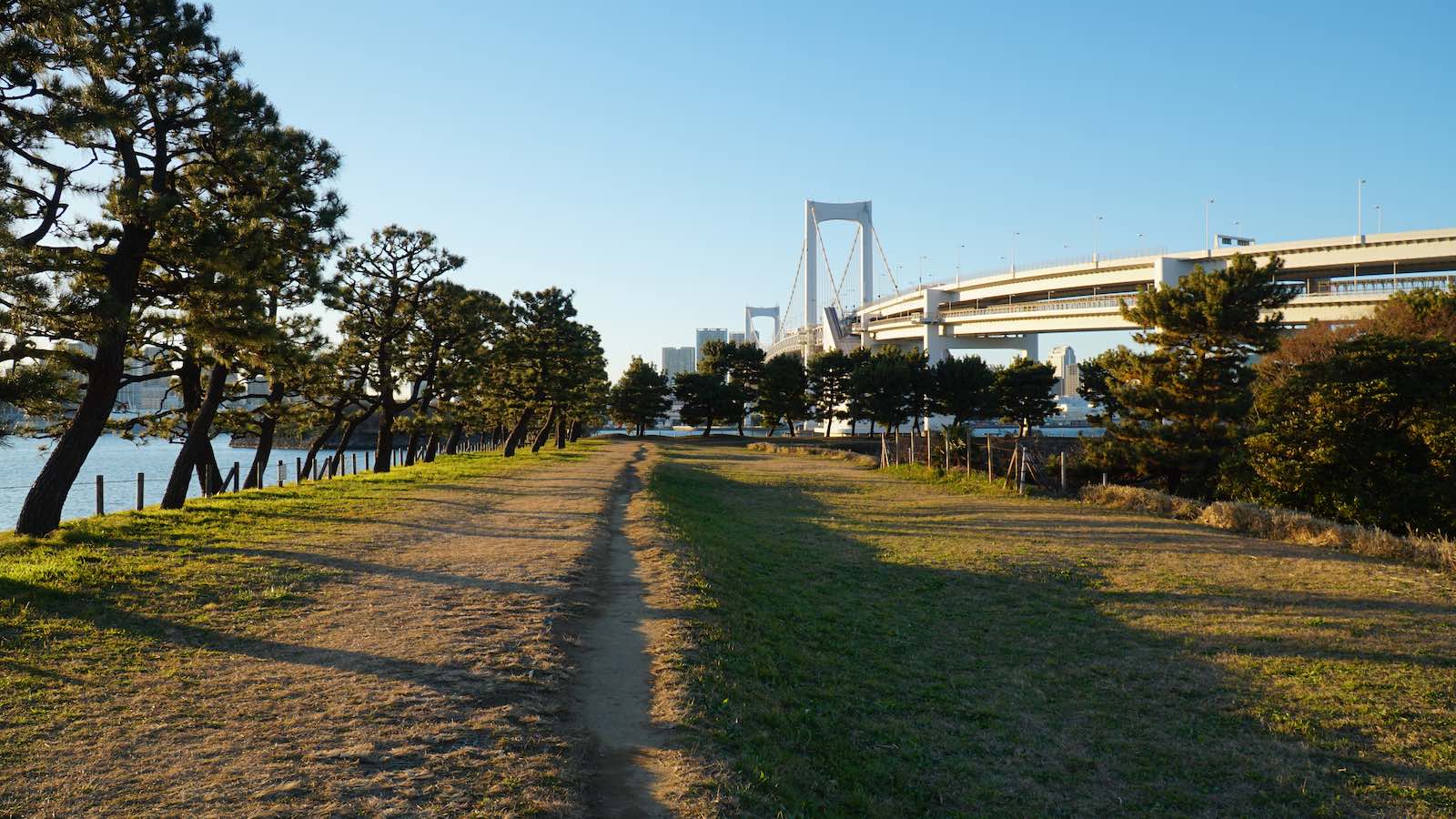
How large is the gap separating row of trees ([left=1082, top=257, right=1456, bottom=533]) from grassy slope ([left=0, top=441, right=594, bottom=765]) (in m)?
18.6

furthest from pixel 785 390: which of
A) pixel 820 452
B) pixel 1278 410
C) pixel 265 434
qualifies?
pixel 1278 410

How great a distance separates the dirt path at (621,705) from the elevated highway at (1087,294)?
77.1 feet

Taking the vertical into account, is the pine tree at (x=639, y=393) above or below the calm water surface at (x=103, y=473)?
above

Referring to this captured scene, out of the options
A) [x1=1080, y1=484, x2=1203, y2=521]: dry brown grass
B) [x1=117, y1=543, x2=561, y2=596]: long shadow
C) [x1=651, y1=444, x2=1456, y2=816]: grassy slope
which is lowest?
[x1=651, y1=444, x2=1456, y2=816]: grassy slope

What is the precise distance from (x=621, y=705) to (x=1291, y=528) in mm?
14030

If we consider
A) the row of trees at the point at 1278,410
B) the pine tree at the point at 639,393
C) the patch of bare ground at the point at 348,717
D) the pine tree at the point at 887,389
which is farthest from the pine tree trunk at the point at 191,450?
the pine tree at the point at 639,393

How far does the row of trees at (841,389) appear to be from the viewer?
202ft

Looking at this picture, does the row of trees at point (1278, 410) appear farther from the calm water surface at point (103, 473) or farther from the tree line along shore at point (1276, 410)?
the calm water surface at point (103, 473)

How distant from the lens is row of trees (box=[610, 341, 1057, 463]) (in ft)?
202

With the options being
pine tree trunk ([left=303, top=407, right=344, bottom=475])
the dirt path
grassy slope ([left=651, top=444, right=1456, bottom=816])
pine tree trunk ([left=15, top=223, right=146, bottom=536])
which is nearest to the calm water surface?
pine tree trunk ([left=15, top=223, right=146, bottom=536])

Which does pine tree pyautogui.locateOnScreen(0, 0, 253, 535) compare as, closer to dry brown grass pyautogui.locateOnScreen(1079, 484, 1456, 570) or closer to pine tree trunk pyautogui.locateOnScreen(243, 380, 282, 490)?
pine tree trunk pyautogui.locateOnScreen(243, 380, 282, 490)

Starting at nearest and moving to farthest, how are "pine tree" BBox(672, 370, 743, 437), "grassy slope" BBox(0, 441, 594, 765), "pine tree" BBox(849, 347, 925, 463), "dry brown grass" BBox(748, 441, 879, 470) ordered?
"grassy slope" BBox(0, 441, 594, 765) < "dry brown grass" BBox(748, 441, 879, 470) < "pine tree" BBox(849, 347, 925, 463) < "pine tree" BBox(672, 370, 743, 437)

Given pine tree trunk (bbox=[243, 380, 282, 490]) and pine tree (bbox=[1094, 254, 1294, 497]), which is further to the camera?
pine tree (bbox=[1094, 254, 1294, 497])

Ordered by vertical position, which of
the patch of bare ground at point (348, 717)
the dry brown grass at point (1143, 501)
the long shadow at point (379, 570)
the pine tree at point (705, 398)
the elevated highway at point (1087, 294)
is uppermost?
the elevated highway at point (1087, 294)
